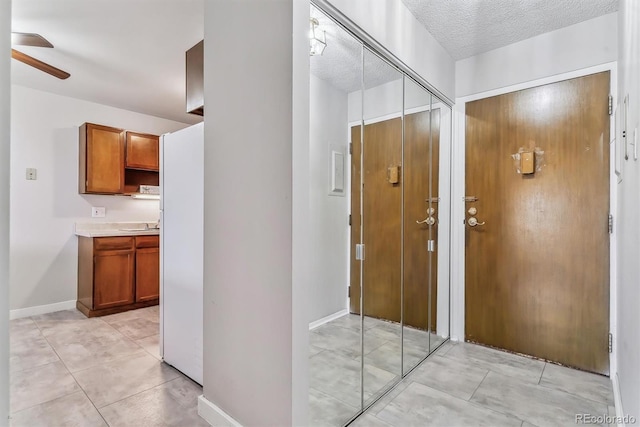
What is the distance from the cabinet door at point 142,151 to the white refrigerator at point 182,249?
6.84 feet

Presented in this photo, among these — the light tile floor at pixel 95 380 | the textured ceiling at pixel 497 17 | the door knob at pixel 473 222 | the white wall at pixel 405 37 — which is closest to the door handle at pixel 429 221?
the door knob at pixel 473 222

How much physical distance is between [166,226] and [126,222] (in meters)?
2.40

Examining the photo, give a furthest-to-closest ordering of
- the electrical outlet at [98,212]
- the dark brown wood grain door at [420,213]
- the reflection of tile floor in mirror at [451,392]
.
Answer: the electrical outlet at [98,212]
the dark brown wood grain door at [420,213]
the reflection of tile floor in mirror at [451,392]

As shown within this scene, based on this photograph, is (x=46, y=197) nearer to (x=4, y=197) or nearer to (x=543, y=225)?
(x=4, y=197)

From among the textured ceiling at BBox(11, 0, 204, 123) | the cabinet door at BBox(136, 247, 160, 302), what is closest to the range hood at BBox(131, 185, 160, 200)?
the cabinet door at BBox(136, 247, 160, 302)

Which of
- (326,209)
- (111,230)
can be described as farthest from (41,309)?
(326,209)

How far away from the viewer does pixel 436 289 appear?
2721mm

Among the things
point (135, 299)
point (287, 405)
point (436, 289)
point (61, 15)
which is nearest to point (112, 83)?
point (61, 15)

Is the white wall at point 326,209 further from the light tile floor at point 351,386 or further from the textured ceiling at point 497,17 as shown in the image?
the textured ceiling at point 497,17

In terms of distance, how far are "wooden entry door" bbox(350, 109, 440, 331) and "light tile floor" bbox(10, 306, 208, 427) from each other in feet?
4.10

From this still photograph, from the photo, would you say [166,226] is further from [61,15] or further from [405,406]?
[405,406]

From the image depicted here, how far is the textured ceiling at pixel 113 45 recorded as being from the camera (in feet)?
7.12

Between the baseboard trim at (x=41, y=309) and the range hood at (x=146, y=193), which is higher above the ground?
the range hood at (x=146, y=193)

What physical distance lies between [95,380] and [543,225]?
334cm
